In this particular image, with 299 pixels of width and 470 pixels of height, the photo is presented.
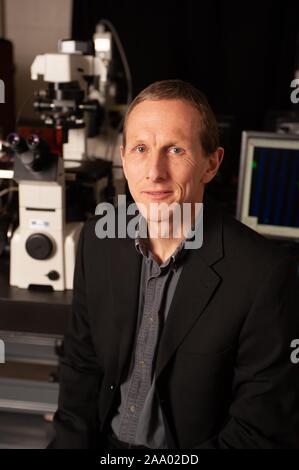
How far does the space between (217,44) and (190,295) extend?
330 cm

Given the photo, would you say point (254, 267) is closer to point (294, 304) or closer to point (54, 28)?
point (294, 304)

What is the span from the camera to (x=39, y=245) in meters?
1.52

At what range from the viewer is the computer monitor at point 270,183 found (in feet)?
5.69

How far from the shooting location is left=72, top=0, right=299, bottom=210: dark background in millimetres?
3770

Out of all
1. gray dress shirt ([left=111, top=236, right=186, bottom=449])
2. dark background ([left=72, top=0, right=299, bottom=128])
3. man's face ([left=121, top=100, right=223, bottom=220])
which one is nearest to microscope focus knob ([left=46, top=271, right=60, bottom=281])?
gray dress shirt ([left=111, top=236, right=186, bottom=449])

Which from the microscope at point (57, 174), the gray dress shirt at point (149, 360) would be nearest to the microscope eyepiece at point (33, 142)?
the microscope at point (57, 174)

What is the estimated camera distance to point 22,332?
149cm

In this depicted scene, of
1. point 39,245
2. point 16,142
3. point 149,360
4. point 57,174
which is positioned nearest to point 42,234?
point 39,245

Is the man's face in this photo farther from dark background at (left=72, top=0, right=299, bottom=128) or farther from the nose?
dark background at (left=72, top=0, right=299, bottom=128)

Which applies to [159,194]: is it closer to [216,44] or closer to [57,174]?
[57,174]

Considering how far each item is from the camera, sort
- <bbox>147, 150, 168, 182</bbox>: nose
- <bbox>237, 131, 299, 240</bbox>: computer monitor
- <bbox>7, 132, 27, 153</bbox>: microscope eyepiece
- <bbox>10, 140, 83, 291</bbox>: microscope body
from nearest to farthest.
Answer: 1. <bbox>147, 150, 168, 182</bbox>: nose
2. <bbox>7, 132, 27, 153</bbox>: microscope eyepiece
3. <bbox>10, 140, 83, 291</bbox>: microscope body
4. <bbox>237, 131, 299, 240</bbox>: computer monitor

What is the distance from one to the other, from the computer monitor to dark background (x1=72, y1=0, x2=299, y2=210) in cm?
205

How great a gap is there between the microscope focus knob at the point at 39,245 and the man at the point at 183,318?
0.36 metres

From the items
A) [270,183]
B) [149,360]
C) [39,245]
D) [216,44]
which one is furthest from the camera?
[216,44]
